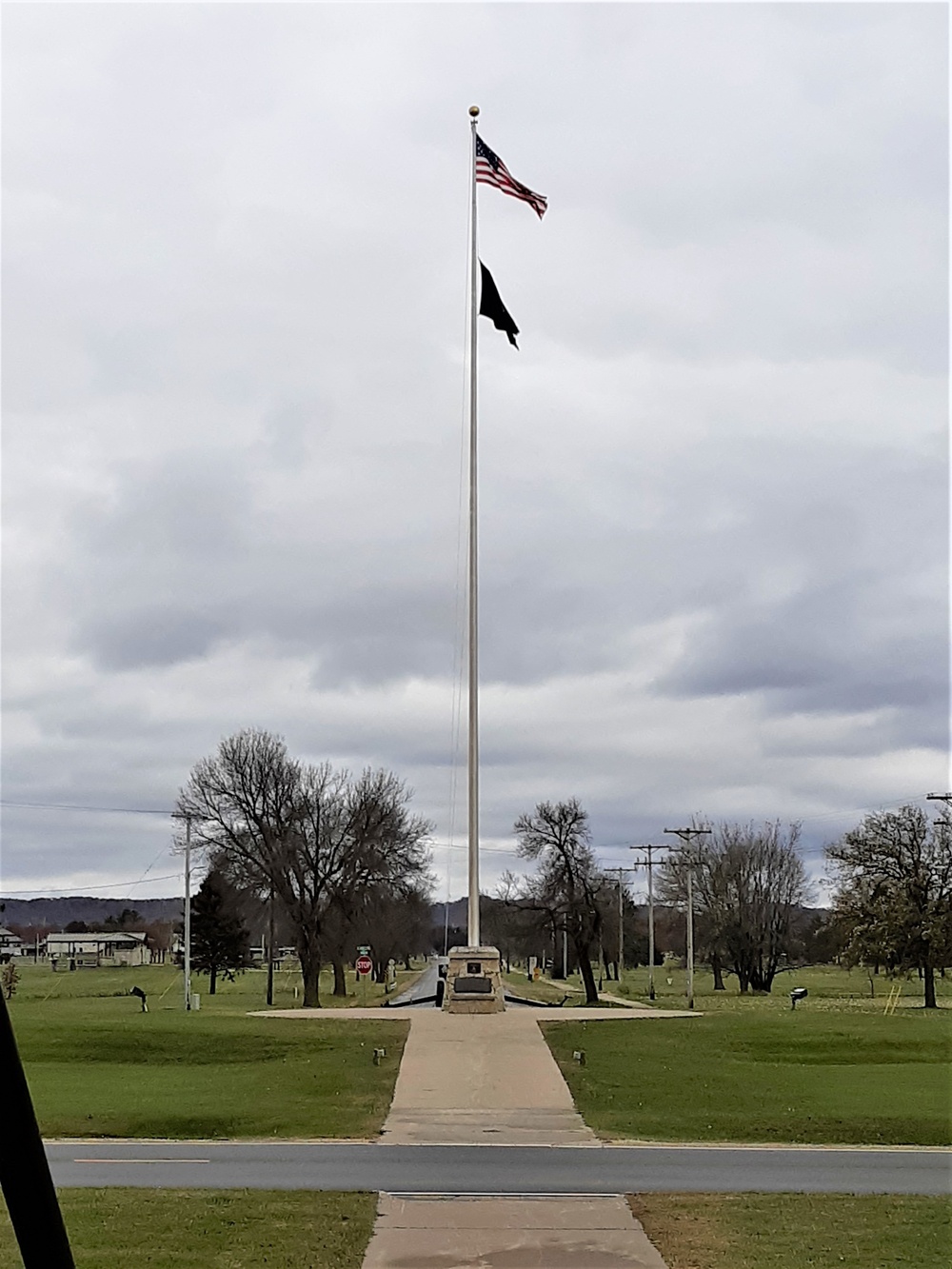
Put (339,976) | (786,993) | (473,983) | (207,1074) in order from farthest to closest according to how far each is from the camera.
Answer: (786,993), (339,976), (473,983), (207,1074)

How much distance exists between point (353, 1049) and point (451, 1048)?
5.90ft

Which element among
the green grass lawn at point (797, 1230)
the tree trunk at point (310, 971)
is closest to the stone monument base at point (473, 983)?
the green grass lawn at point (797, 1230)

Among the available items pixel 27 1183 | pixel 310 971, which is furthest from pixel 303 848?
pixel 27 1183

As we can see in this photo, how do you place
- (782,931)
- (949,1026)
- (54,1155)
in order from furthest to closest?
(782,931)
(949,1026)
(54,1155)

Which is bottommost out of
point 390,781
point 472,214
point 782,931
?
point 782,931

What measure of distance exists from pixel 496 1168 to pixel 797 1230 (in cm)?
416

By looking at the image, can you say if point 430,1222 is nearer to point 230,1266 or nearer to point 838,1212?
point 230,1266

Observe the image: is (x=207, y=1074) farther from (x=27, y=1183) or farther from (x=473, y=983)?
(x=27, y=1183)

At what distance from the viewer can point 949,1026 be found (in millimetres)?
30406

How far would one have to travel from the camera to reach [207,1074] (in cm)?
2345

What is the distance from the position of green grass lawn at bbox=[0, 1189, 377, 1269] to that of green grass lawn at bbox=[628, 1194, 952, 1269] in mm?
2613

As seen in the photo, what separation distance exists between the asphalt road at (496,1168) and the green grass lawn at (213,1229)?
2.84 feet

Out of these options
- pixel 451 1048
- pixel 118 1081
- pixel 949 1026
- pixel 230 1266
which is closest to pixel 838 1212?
pixel 230 1266

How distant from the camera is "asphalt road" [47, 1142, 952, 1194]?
45.2 feet
